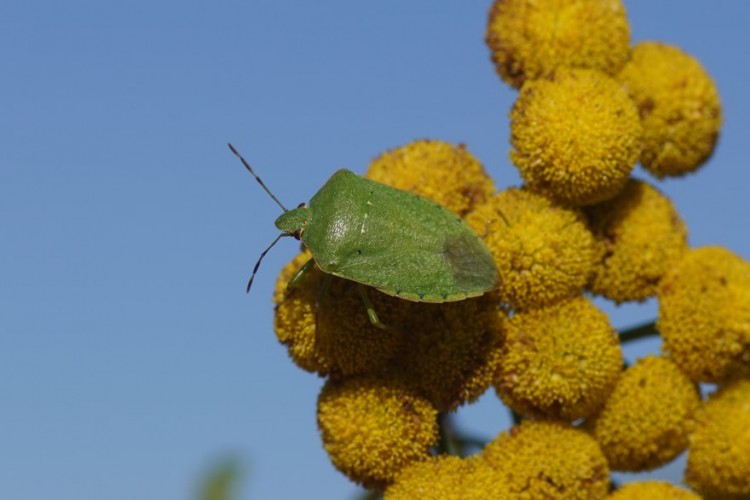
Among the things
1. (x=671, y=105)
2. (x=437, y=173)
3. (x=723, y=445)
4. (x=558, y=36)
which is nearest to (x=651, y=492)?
(x=723, y=445)

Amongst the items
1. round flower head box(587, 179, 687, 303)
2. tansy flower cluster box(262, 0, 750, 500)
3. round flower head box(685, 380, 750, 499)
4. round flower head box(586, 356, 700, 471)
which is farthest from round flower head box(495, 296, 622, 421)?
round flower head box(685, 380, 750, 499)

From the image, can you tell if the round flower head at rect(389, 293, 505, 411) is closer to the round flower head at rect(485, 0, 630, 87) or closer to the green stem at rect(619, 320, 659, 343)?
the green stem at rect(619, 320, 659, 343)

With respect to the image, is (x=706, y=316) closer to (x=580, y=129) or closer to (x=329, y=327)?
(x=580, y=129)

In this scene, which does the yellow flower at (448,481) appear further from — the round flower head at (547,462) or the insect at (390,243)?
the insect at (390,243)

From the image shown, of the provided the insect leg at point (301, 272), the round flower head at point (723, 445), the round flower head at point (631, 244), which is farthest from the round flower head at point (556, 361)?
the insect leg at point (301, 272)

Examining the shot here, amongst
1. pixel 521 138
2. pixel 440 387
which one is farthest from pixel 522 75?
pixel 440 387

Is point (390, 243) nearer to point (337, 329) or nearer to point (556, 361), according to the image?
point (337, 329)
